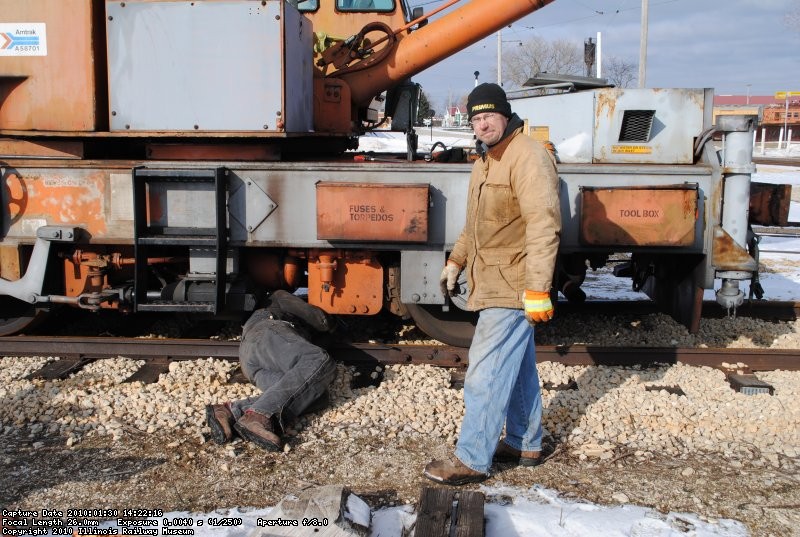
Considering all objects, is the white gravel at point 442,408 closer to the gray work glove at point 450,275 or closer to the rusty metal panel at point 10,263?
the rusty metal panel at point 10,263

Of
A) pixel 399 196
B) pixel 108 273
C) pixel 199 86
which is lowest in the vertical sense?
pixel 108 273

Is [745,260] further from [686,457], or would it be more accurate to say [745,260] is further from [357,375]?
[357,375]

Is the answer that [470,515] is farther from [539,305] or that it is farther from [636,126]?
[636,126]

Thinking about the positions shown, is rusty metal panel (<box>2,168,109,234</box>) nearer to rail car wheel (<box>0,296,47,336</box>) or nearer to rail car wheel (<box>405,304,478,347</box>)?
rail car wheel (<box>0,296,47,336</box>)

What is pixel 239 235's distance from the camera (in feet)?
17.3

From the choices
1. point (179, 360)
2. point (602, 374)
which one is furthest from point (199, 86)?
point (602, 374)

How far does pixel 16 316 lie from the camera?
6.04 meters

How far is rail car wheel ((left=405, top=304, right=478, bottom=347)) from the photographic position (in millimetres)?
5789

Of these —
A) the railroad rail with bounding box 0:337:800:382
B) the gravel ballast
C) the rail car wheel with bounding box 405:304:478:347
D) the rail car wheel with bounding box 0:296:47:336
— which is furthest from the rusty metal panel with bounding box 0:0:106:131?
the rail car wheel with bounding box 405:304:478:347

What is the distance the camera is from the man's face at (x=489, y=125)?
3.68 m

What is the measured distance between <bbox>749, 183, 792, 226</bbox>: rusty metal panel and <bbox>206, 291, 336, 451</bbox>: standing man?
3351mm

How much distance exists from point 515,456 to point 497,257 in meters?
1.13

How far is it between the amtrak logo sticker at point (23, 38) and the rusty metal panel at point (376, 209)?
86.5 inches

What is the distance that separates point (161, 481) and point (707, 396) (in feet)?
11.6
